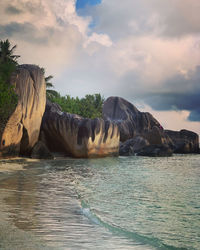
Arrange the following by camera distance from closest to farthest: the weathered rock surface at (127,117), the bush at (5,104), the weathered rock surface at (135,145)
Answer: the bush at (5,104)
the weathered rock surface at (135,145)
the weathered rock surface at (127,117)

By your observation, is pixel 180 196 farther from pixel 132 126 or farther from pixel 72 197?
pixel 132 126

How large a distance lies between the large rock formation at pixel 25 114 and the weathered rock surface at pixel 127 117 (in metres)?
32.9

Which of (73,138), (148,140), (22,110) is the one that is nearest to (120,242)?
(22,110)

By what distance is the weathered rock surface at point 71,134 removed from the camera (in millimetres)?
32438

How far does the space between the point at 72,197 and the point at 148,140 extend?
43688mm

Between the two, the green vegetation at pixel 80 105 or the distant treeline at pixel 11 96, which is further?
the green vegetation at pixel 80 105

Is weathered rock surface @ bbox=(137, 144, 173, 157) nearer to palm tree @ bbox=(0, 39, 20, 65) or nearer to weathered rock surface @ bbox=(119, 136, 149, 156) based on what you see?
weathered rock surface @ bbox=(119, 136, 149, 156)

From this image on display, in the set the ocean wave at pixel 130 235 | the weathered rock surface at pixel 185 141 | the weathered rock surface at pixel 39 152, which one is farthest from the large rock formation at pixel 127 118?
the ocean wave at pixel 130 235

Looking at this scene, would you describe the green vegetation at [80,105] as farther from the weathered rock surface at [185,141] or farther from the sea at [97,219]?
the sea at [97,219]

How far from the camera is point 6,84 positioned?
81.3 feet

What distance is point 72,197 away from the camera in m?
9.41

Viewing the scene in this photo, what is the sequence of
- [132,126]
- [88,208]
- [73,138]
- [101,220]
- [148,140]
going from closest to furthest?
[101,220]
[88,208]
[73,138]
[148,140]
[132,126]

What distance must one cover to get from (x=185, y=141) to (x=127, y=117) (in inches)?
484

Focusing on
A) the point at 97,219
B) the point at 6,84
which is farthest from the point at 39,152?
the point at 97,219
